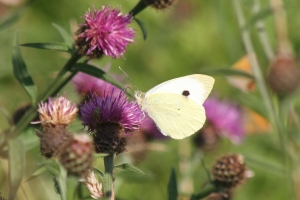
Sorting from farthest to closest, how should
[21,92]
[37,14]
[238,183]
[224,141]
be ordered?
1. [37,14]
2. [224,141]
3. [21,92]
4. [238,183]

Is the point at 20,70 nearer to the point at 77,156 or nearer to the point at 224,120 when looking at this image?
the point at 77,156

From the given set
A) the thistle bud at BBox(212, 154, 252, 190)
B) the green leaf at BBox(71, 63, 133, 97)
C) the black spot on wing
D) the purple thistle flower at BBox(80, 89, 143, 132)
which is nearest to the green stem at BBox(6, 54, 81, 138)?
the green leaf at BBox(71, 63, 133, 97)

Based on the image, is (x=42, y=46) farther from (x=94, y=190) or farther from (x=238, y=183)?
(x=238, y=183)

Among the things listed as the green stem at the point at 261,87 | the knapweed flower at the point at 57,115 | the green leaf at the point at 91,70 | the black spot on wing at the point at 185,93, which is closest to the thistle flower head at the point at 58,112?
the knapweed flower at the point at 57,115

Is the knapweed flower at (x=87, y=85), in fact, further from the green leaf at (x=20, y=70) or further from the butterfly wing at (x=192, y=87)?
the green leaf at (x=20, y=70)

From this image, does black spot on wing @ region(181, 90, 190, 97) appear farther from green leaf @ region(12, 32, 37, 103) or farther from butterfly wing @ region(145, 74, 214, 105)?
green leaf @ region(12, 32, 37, 103)

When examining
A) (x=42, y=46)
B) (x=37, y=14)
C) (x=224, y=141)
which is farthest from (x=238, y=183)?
(x=37, y=14)
